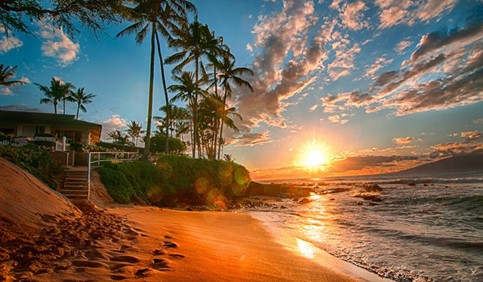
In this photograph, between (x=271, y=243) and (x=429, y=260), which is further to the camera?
(x=271, y=243)

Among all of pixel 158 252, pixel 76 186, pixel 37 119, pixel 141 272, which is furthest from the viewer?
pixel 37 119

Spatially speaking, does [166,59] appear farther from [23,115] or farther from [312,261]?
[312,261]

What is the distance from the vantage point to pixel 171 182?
741 inches

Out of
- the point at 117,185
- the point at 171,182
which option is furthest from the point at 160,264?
the point at 171,182

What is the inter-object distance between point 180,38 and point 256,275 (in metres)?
25.6

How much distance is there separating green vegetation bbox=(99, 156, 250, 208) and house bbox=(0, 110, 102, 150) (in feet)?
58.4

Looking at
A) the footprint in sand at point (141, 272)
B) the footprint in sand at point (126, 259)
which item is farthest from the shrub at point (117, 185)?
A: the footprint in sand at point (141, 272)

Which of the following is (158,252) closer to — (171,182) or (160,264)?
(160,264)

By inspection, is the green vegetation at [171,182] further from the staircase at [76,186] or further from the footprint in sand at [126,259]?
the footprint in sand at [126,259]

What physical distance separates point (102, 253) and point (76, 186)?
34.0ft

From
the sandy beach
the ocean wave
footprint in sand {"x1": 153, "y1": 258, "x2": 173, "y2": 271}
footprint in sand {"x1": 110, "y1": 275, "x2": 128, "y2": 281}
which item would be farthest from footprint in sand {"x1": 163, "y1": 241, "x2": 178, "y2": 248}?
the ocean wave

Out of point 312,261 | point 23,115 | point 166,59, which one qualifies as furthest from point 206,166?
point 23,115

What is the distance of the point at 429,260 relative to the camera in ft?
17.9

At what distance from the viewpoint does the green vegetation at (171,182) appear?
46.9 feet
